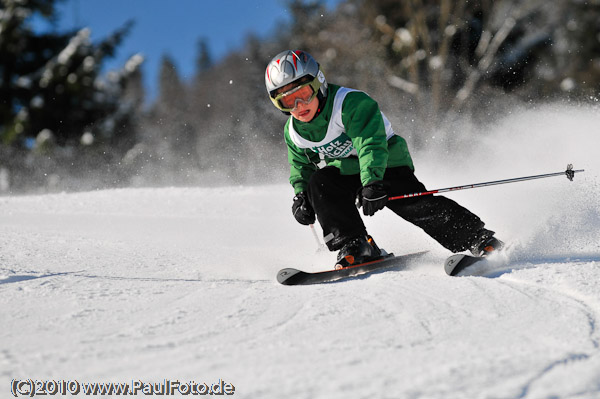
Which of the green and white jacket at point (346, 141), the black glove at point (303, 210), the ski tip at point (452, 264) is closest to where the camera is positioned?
the ski tip at point (452, 264)

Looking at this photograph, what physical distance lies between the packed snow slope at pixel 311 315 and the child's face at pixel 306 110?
887mm

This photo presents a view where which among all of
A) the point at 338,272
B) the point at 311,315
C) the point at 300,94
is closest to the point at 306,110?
the point at 300,94

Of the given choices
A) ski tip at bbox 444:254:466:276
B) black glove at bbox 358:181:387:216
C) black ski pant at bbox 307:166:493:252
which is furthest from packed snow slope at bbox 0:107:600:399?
black glove at bbox 358:181:387:216

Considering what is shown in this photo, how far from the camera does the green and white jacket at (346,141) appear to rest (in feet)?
9.98

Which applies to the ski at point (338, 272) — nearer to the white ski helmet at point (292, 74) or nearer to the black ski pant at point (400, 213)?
the black ski pant at point (400, 213)

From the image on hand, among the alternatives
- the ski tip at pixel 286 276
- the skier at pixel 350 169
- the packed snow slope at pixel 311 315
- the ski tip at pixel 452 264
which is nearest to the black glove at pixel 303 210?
the skier at pixel 350 169

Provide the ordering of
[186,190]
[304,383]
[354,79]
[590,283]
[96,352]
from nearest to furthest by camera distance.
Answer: [304,383]
[96,352]
[590,283]
[186,190]
[354,79]

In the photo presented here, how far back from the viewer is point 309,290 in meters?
2.51

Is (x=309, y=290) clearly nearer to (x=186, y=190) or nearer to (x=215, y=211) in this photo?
→ (x=215, y=211)

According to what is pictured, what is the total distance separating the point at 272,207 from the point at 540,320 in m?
4.45

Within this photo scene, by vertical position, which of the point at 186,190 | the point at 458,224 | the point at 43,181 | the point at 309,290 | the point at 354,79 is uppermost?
the point at 354,79

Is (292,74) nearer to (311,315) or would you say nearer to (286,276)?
(286,276)

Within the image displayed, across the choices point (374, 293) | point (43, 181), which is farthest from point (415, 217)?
point (43, 181)

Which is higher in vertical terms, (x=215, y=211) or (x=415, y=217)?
(x=215, y=211)
